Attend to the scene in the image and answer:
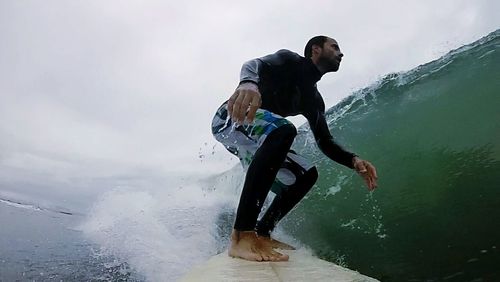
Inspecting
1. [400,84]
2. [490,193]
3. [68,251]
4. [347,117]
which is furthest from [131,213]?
[490,193]

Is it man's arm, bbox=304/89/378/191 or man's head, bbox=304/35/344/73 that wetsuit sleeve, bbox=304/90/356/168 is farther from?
man's head, bbox=304/35/344/73

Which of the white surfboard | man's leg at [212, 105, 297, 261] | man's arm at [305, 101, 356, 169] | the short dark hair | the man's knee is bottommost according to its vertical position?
the white surfboard

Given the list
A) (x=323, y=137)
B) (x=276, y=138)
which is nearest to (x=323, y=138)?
(x=323, y=137)

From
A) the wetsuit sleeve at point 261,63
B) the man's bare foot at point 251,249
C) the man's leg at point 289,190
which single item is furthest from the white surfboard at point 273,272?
the wetsuit sleeve at point 261,63

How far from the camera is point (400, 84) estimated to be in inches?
246

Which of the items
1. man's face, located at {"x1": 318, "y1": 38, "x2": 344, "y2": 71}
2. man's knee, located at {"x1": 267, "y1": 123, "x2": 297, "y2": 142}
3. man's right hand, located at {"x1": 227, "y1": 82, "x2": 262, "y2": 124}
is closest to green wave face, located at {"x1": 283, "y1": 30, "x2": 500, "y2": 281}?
man's knee, located at {"x1": 267, "y1": 123, "x2": 297, "y2": 142}

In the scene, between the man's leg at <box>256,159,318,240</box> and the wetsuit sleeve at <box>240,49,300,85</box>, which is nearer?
the wetsuit sleeve at <box>240,49,300,85</box>

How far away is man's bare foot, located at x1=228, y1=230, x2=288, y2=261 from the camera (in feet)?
7.35

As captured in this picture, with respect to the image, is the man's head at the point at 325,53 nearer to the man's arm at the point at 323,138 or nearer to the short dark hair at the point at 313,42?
the short dark hair at the point at 313,42

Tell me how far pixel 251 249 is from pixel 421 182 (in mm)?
1900

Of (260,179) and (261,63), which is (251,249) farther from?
(261,63)

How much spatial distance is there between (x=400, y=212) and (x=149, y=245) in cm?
262

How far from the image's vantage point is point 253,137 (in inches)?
102

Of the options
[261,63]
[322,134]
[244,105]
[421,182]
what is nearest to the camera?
[244,105]
